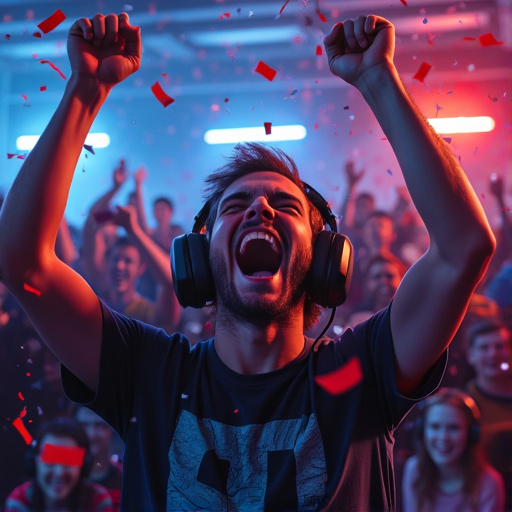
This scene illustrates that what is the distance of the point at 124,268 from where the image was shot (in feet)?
8.62

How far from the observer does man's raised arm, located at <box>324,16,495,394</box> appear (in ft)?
2.95

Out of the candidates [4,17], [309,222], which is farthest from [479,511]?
[4,17]

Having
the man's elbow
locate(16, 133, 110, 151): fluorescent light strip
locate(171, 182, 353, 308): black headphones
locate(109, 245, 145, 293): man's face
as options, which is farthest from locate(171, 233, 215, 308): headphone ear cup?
locate(16, 133, 110, 151): fluorescent light strip

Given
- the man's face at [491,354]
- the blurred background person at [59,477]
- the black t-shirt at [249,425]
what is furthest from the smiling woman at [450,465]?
the black t-shirt at [249,425]

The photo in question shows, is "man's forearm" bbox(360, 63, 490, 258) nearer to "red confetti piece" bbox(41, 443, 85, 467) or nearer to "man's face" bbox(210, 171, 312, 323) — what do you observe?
"man's face" bbox(210, 171, 312, 323)

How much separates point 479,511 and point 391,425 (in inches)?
46.6

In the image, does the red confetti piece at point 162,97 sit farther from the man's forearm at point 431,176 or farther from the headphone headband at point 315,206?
the man's forearm at point 431,176

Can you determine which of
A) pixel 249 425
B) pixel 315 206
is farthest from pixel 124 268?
pixel 249 425

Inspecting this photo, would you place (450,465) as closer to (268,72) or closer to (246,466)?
(246,466)

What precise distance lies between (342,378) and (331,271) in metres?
0.20

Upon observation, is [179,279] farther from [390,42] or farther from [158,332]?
[390,42]

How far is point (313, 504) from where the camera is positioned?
0.90 m

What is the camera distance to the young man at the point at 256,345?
3.00 ft

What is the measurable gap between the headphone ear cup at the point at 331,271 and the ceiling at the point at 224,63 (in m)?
2.86
